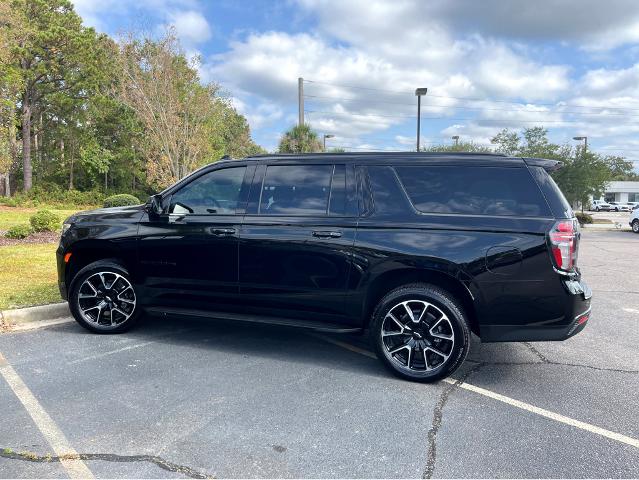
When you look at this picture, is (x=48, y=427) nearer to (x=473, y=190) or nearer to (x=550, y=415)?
(x=550, y=415)

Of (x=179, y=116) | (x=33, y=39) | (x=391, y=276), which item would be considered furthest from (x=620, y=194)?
(x=391, y=276)

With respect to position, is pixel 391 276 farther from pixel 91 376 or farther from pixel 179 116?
pixel 179 116

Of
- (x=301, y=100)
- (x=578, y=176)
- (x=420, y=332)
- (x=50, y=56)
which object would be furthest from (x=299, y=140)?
(x=420, y=332)

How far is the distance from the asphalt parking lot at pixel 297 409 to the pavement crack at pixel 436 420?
1 centimetres

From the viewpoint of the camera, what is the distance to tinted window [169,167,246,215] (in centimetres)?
455

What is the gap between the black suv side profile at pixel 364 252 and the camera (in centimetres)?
368

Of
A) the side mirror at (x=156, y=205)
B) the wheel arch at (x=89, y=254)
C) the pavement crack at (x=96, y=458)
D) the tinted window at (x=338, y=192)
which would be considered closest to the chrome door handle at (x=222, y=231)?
the side mirror at (x=156, y=205)

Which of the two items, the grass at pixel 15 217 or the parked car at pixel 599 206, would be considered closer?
the grass at pixel 15 217

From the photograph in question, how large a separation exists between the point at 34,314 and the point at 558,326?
565 centimetres

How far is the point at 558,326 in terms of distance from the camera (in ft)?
12.0

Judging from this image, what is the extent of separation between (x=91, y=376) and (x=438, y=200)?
3353mm

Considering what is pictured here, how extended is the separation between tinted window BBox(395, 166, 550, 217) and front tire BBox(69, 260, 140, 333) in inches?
124

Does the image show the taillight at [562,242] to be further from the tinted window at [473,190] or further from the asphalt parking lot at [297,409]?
the asphalt parking lot at [297,409]

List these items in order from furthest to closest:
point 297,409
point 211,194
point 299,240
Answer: point 211,194, point 299,240, point 297,409
